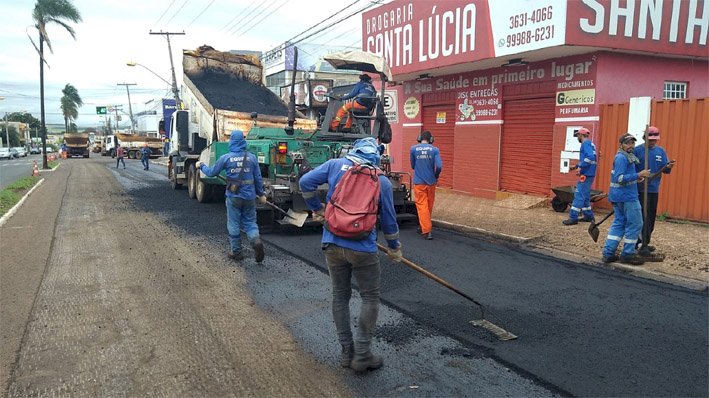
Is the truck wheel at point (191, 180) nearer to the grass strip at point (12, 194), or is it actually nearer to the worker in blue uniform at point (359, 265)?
the grass strip at point (12, 194)

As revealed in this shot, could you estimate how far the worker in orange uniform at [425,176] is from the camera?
852 cm

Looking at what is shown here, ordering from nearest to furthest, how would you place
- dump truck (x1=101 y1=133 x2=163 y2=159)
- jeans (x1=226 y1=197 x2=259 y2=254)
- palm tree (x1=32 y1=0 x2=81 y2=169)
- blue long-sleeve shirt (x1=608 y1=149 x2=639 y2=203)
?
blue long-sleeve shirt (x1=608 y1=149 x2=639 y2=203) < jeans (x1=226 y1=197 x2=259 y2=254) < palm tree (x1=32 y1=0 x2=81 y2=169) < dump truck (x1=101 y1=133 x2=163 y2=159)

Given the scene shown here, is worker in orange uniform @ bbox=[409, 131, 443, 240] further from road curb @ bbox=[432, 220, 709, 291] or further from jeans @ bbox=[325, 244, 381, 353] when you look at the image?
jeans @ bbox=[325, 244, 381, 353]

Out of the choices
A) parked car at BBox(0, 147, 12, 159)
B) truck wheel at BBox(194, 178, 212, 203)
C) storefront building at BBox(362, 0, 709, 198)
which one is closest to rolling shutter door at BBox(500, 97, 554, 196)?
storefront building at BBox(362, 0, 709, 198)

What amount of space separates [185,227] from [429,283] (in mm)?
5299

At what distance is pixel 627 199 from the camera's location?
248 inches

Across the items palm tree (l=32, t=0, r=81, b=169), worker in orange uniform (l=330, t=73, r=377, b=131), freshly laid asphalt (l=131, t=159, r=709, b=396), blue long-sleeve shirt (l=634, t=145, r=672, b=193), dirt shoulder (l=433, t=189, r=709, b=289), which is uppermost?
palm tree (l=32, t=0, r=81, b=169)

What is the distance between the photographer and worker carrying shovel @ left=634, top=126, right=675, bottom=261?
647 centimetres

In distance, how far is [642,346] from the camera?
13.5 ft

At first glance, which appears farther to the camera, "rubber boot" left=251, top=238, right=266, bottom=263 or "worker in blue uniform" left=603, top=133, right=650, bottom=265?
"rubber boot" left=251, top=238, right=266, bottom=263

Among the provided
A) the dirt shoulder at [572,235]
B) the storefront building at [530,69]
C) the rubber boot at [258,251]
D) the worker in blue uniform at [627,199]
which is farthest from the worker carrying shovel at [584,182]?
the rubber boot at [258,251]

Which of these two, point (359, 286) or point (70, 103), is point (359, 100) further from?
point (70, 103)

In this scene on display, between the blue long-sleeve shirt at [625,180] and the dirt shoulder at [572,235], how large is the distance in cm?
88

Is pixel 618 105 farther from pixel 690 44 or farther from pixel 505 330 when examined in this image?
pixel 505 330
